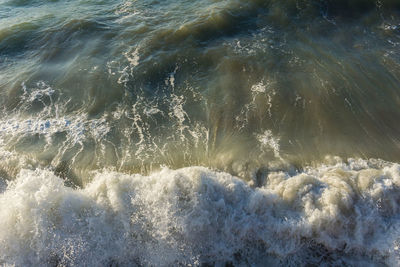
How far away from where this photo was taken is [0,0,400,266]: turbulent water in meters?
6.52

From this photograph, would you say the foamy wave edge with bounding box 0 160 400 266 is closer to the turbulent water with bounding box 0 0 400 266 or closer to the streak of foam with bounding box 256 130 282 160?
the turbulent water with bounding box 0 0 400 266

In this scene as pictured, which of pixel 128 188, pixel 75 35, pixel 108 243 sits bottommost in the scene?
pixel 108 243

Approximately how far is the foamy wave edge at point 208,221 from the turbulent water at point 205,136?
0.09ft

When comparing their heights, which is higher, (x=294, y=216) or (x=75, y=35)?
(x=75, y=35)

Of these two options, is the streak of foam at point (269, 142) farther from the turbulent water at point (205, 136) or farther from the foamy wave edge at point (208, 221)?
the foamy wave edge at point (208, 221)

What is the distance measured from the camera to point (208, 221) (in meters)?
6.63

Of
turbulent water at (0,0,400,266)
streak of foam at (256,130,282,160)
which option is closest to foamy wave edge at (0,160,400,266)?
turbulent water at (0,0,400,266)

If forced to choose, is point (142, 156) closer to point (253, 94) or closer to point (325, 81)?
point (253, 94)

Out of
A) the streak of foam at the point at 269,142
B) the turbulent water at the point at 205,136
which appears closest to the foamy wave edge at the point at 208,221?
the turbulent water at the point at 205,136

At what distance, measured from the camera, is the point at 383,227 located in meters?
6.36

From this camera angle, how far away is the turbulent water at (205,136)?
6.52m

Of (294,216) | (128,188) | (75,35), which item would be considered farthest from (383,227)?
(75,35)

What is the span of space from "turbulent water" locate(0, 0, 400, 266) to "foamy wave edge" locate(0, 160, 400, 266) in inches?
1.1

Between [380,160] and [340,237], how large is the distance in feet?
8.53
